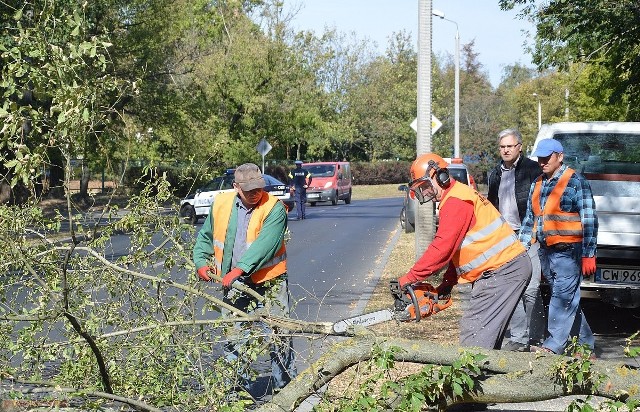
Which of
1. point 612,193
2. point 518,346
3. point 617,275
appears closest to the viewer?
point 518,346

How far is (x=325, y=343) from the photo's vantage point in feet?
19.8

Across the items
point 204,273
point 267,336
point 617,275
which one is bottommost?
point 617,275

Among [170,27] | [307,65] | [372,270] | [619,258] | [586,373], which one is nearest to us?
[586,373]

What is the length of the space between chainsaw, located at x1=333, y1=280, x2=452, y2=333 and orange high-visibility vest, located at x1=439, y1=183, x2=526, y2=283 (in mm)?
270

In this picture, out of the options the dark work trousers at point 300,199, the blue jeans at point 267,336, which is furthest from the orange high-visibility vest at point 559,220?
the dark work trousers at point 300,199

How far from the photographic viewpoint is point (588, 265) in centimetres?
818

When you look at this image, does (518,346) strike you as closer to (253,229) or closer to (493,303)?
(493,303)

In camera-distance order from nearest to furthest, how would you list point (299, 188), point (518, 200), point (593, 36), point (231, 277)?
point (231, 277) → point (518, 200) → point (593, 36) → point (299, 188)

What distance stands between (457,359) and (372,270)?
11006 mm

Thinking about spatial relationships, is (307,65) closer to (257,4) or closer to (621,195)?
(257,4)

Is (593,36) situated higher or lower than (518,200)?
higher

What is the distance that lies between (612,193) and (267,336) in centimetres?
536

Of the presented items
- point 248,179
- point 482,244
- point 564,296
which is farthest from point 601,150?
point 248,179

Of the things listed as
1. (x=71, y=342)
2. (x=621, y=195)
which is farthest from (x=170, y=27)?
(x=71, y=342)
